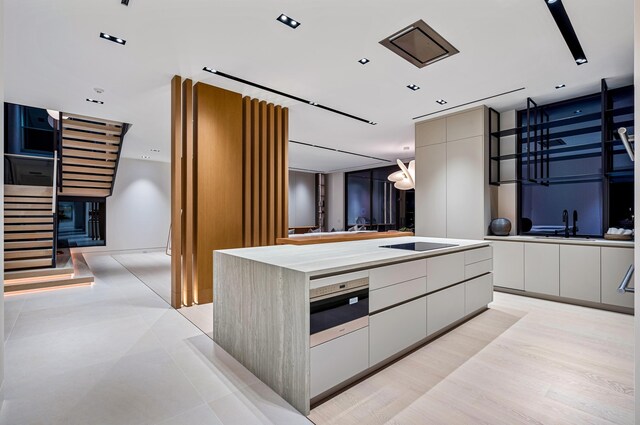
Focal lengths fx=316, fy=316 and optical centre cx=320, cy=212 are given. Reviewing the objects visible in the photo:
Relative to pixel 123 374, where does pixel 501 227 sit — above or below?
above

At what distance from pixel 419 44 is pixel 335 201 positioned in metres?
9.14

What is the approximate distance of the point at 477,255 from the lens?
3520mm

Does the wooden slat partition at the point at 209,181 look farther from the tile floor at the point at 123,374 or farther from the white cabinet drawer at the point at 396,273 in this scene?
the white cabinet drawer at the point at 396,273

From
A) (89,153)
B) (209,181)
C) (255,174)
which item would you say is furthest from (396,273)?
(89,153)

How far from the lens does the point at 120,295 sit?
14.9ft

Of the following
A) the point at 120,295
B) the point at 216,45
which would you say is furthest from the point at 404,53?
the point at 120,295

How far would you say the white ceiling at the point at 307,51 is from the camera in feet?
8.60

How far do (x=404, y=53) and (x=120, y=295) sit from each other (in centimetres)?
489

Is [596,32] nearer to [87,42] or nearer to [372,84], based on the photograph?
[372,84]

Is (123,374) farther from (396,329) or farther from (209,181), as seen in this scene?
(209,181)

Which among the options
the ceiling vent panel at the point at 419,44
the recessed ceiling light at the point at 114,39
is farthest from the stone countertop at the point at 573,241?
the recessed ceiling light at the point at 114,39

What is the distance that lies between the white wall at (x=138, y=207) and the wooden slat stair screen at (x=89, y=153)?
3.47ft

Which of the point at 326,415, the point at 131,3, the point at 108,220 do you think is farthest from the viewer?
the point at 108,220

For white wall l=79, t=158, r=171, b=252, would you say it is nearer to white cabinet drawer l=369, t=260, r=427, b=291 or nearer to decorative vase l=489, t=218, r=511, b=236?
decorative vase l=489, t=218, r=511, b=236
